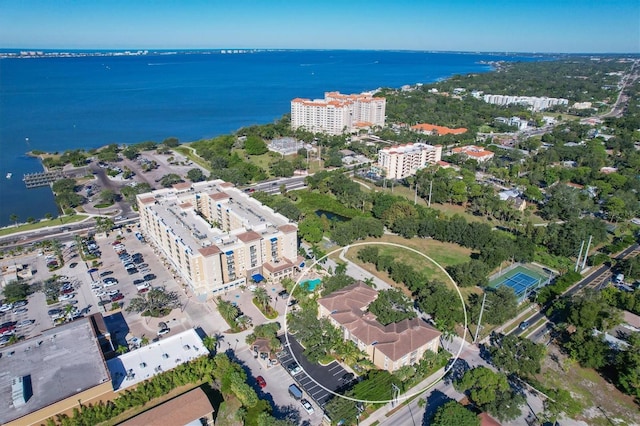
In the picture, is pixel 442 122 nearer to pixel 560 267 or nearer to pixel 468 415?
pixel 560 267

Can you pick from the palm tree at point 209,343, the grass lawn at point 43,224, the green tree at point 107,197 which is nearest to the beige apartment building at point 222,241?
the palm tree at point 209,343

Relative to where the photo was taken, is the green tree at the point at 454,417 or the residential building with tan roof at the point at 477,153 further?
the residential building with tan roof at the point at 477,153

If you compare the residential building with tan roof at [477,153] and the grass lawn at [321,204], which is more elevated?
the residential building with tan roof at [477,153]

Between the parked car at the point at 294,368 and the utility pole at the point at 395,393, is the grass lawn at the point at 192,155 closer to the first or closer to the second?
the parked car at the point at 294,368

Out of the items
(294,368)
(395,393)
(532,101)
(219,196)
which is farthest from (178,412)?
(532,101)

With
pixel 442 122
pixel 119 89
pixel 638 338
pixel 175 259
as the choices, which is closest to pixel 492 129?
pixel 442 122

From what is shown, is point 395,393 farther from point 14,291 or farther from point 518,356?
point 14,291

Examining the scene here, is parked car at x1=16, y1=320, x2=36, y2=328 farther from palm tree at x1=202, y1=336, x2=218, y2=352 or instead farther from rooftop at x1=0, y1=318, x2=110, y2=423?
palm tree at x1=202, y1=336, x2=218, y2=352

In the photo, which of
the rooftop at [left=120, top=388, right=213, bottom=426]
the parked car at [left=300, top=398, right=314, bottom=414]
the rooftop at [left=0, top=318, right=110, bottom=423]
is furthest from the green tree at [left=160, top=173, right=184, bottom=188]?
the parked car at [left=300, top=398, right=314, bottom=414]
